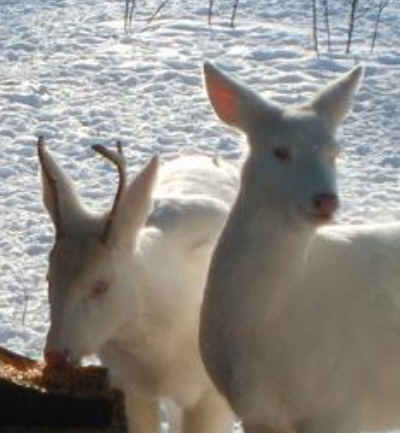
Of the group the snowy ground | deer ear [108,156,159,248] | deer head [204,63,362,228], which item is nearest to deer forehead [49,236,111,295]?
deer ear [108,156,159,248]

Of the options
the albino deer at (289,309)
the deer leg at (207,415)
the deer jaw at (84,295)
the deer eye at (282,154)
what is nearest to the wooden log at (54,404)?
the deer jaw at (84,295)

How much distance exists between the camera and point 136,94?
40.4 feet

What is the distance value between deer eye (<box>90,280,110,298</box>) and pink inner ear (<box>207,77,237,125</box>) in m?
0.83

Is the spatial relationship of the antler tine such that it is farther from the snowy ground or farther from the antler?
the snowy ground

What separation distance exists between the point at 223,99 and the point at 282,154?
0.46 m

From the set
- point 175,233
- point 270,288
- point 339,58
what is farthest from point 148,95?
point 270,288

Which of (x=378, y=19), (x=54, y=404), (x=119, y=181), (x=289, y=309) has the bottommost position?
(x=378, y=19)

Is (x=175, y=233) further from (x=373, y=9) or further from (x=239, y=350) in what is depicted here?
(x=373, y=9)

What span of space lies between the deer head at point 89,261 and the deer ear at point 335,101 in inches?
30.5

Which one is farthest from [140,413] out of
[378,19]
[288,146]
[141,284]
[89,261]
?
[378,19]

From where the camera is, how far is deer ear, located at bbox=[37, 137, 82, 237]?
6.30 meters

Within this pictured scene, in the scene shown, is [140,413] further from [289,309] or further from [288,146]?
[288,146]

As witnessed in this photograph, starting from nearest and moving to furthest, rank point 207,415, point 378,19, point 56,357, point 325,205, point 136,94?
point 325,205, point 56,357, point 207,415, point 136,94, point 378,19

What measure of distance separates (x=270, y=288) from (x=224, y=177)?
5.13 feet
